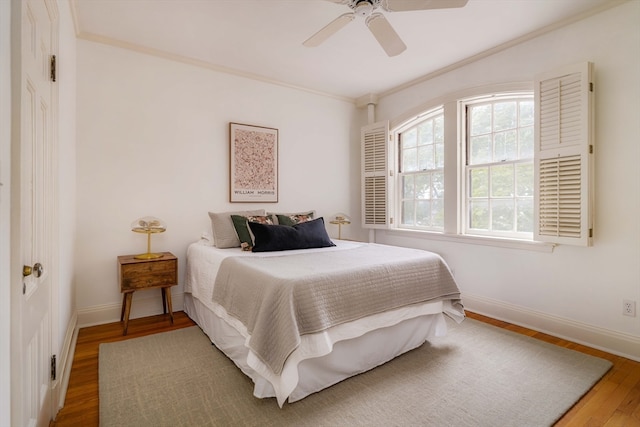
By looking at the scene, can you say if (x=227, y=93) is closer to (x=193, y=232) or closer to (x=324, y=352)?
(x=193, y=232)

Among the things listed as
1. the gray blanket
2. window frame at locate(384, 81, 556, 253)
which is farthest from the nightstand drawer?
window frame at locate(384, 81, 556, 253)

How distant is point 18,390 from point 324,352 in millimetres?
1297

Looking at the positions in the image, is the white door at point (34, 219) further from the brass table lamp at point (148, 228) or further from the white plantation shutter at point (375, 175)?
the white plantation shutter at point (375, 175)

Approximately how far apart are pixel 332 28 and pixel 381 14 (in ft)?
1.13

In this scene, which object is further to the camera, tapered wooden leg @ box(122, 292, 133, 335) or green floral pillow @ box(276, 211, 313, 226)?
green floral pillow @ box(276, 211, 313, 226)

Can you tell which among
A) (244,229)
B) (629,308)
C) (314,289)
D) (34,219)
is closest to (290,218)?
(244,229)

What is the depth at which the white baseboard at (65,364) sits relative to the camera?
1.77 metres

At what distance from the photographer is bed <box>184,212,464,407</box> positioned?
1.79m

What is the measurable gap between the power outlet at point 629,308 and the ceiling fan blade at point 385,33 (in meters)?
2.59

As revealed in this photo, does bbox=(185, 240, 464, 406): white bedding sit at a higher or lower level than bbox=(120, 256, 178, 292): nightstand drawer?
lower

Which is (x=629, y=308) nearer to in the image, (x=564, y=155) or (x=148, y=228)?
(x=564, y=155)

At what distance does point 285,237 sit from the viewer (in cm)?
298

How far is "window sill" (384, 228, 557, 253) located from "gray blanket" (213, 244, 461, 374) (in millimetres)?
975

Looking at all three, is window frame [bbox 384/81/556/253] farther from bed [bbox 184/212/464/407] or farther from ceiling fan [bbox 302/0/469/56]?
ceiling fan [bbox 302/0/469/56]
